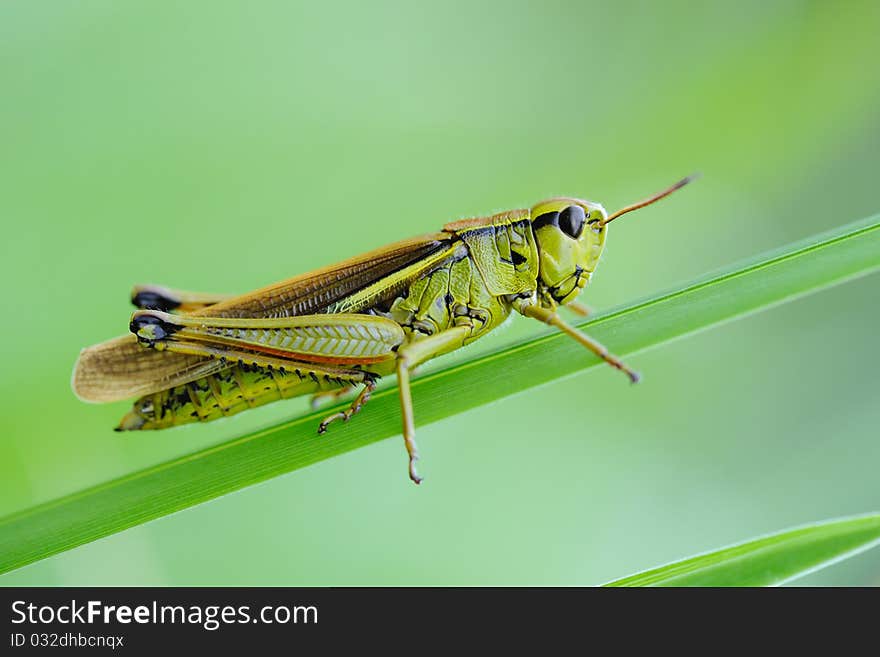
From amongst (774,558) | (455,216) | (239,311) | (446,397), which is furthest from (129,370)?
(455,216)

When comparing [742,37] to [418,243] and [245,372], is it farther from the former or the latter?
[245,372]

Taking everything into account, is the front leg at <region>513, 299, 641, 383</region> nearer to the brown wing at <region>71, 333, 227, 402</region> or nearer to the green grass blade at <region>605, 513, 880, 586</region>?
the green grass blade at <region>605, 513, 880, 586</region>

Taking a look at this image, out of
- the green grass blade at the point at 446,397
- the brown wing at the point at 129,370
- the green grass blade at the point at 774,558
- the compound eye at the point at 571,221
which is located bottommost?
the green grass blade at the point at 774,558

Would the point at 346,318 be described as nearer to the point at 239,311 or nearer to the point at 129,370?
the point at 239,311

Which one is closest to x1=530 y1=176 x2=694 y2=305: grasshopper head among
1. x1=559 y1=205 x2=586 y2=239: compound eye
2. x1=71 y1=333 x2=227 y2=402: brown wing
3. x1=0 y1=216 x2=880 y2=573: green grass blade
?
x1=559 y1=205 x2=586 y2=239: compound eye

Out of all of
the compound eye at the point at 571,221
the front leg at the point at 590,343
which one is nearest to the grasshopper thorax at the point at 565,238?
the compound eye at the point at 571,221

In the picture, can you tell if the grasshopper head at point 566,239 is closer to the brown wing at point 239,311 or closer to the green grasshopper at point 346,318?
the green grasshopper at point 346,318
